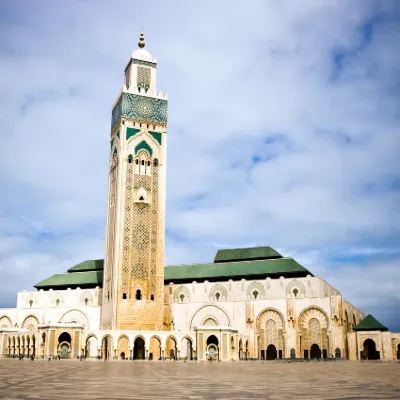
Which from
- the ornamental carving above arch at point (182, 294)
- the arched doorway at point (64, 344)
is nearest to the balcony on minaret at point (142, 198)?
the ornamental carving above arch at point (182, 294)

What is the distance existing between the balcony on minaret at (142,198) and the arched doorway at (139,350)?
10158 millimetres

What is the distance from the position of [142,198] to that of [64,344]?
12203 millimetres

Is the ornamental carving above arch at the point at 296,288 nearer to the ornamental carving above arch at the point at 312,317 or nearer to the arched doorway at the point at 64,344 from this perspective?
the ornamental carving above arch at the point at 312,317

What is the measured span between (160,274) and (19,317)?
1475 cm

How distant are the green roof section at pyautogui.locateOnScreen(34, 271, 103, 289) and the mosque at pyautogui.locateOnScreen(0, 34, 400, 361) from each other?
156 millimetres

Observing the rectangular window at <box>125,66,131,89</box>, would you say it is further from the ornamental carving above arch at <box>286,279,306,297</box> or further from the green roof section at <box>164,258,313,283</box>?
the ornamental carving above arch at <box>286,279,306,297</box>

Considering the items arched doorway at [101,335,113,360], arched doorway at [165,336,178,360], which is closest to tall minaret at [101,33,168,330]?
arched doorway at [101,335,113,360]

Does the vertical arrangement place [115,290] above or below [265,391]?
above

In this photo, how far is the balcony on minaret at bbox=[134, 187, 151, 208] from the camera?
4072 centimetres

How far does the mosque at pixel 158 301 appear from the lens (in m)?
36.8

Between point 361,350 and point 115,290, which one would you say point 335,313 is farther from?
point 115,290

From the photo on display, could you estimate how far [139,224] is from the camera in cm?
4050

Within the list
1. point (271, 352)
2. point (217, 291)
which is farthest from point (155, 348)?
point (271, 352)

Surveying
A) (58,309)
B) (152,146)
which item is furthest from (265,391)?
(58,309)
